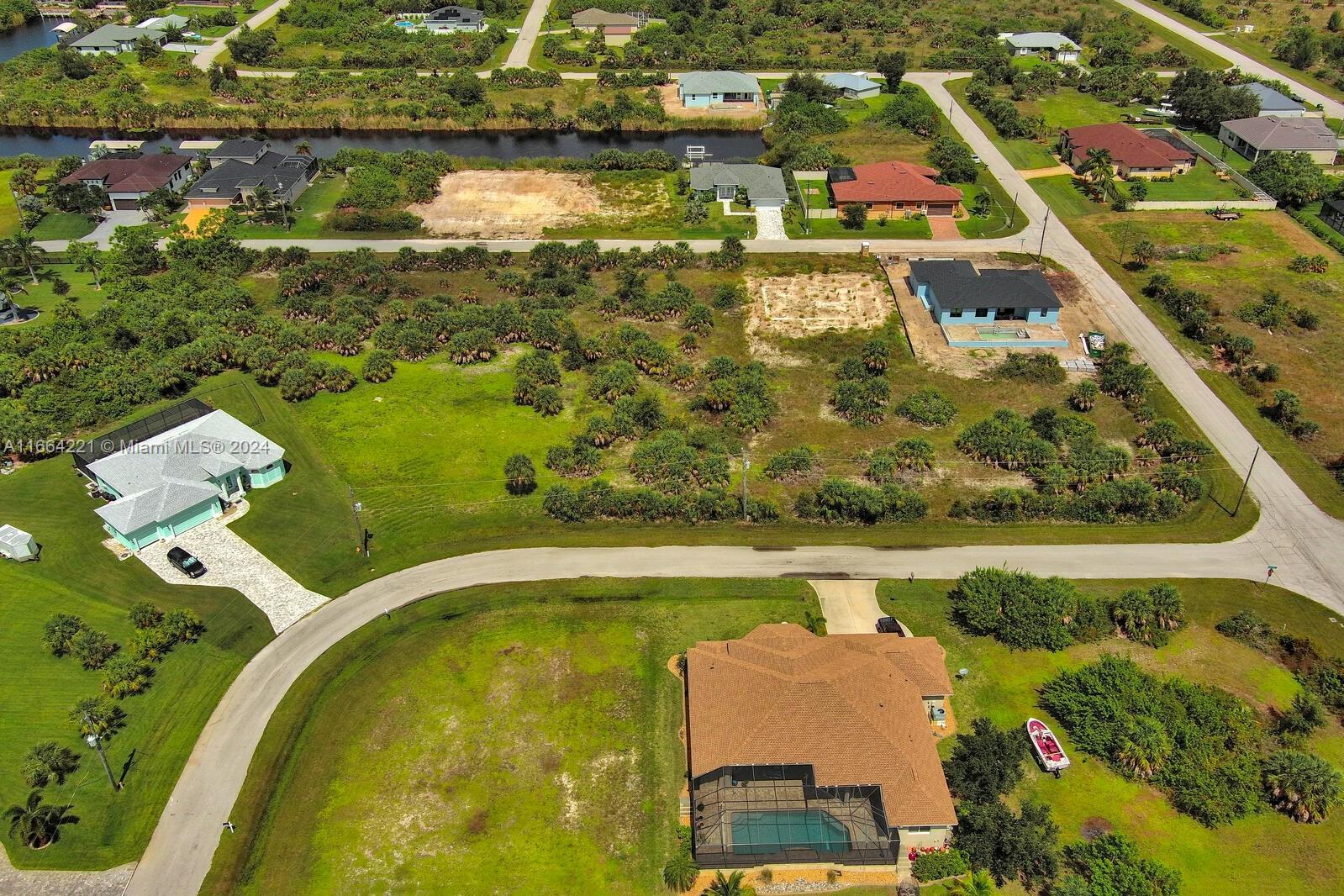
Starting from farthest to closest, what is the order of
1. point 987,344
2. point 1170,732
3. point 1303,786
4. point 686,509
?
point 987,344
point 686,509
point 1170,732
point 1303,786

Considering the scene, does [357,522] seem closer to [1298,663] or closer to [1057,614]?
[1057,614]

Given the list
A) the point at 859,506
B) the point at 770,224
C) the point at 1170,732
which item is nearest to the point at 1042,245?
the point at 770,224

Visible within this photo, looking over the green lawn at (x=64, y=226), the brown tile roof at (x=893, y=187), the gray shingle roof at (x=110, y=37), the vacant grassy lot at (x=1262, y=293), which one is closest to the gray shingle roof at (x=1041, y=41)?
the vacant grassy lot at (x=1262, y=293)

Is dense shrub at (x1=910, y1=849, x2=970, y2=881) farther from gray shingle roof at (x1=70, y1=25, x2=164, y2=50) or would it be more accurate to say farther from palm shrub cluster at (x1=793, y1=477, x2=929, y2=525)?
gray shingle roof at (x1=70, y1=25, x2=164, y2=50)

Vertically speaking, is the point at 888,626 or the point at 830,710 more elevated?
the point at 830,710

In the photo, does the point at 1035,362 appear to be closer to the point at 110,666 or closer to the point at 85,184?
the point at 110,666

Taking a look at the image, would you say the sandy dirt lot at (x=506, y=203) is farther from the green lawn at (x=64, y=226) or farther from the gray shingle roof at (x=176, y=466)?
the gray shingle roof at (x=176, y=466)

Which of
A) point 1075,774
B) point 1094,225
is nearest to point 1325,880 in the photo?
point 1075,774
